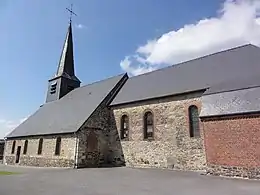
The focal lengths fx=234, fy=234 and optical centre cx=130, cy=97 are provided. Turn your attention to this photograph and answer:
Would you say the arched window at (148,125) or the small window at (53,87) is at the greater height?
the small window at (53,87)

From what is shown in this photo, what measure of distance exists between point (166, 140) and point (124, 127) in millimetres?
4397

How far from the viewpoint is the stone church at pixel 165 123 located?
1156cm

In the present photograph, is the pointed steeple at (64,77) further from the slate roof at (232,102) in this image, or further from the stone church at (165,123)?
the slate roof at (232,102)

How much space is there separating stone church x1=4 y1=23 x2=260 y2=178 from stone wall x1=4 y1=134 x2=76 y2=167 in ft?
0.25

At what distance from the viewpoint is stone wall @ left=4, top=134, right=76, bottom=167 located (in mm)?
17994

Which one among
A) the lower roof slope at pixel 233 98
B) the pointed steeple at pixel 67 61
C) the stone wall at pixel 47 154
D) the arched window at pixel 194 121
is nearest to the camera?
the lower roof slope at pixel 233 98

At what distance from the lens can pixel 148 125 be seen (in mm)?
17469

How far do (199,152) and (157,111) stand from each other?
4.19 meters

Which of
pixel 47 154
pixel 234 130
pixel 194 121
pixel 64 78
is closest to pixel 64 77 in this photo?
pixel 64 78

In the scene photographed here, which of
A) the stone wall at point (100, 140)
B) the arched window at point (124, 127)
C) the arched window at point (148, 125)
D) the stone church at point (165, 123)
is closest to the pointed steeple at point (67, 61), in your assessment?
the stone church at point (165, 123)

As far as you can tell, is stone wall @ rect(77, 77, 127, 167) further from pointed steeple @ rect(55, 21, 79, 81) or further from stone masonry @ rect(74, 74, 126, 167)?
pointed steeple @ rect(55, 21, 79, 81)

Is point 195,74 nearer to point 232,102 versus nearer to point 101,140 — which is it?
point 232,102

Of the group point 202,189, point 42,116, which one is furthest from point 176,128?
point 42,116

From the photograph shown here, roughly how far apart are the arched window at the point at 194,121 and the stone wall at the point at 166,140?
9.9 inches
